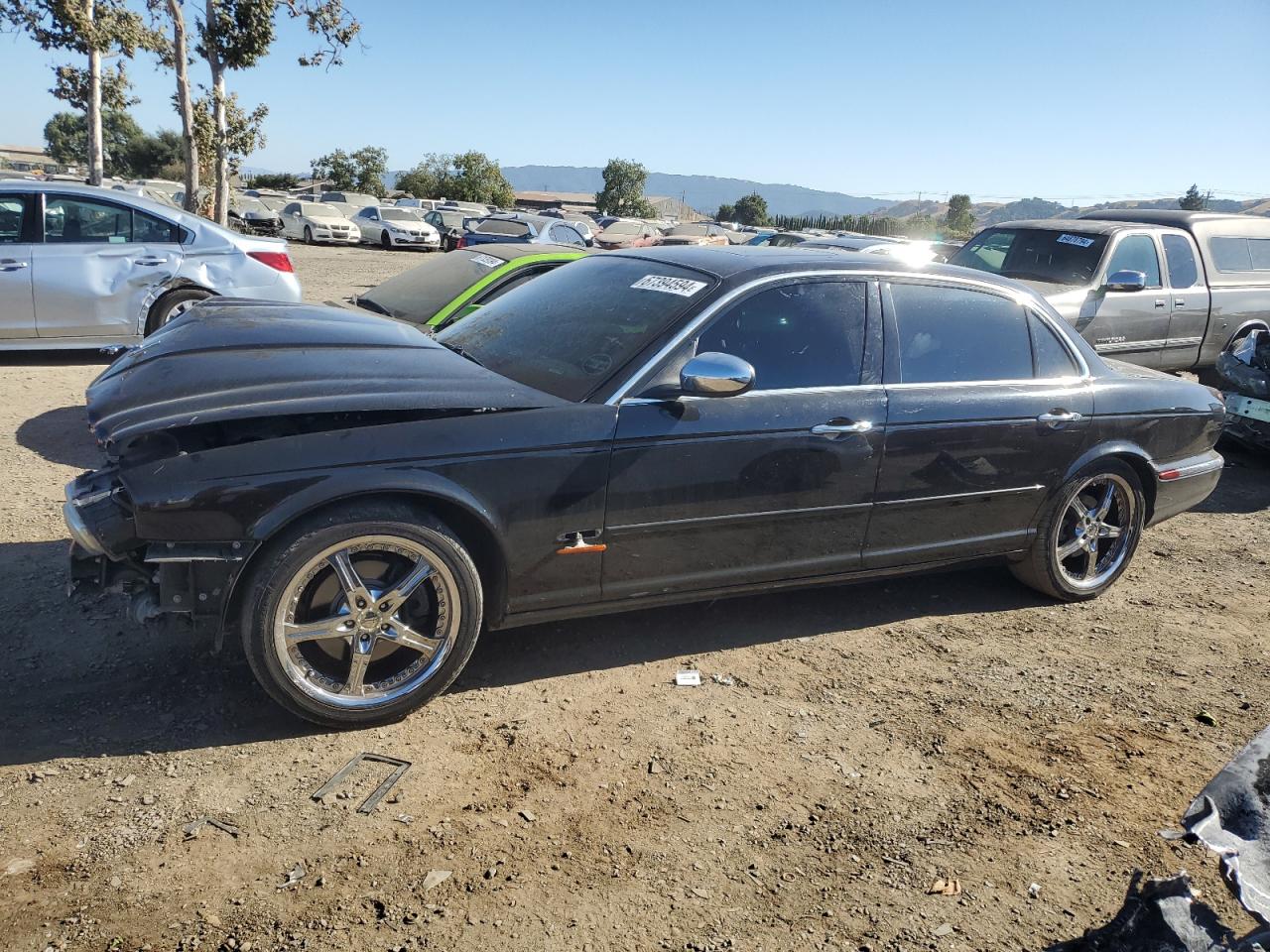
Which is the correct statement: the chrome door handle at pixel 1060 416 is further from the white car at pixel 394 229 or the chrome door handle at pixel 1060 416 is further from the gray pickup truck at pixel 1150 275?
the white car at pixel 394 229

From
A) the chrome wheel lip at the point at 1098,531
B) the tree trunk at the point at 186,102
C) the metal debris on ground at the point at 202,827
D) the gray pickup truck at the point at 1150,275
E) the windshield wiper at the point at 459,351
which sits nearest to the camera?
the metal debris on ground at the point at 202,827

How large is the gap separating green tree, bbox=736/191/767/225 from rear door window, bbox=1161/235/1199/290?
56811 mm

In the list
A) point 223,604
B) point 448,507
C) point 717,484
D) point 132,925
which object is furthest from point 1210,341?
point 132,925

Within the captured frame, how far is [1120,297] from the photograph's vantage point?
859cm

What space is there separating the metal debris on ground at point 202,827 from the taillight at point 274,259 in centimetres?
650

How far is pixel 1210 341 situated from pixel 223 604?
9.20m

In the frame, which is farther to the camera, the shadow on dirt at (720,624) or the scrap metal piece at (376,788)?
the shadow on dirt at (720,624)

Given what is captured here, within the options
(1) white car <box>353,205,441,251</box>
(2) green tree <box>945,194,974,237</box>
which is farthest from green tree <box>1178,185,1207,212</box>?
(1) white car <box>353,205,441,251</box>

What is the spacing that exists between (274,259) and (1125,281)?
A: 24.2ft

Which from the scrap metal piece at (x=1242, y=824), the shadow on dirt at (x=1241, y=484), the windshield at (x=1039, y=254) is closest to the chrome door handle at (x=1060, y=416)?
the scrap metal piece at (x=1242, y=824)

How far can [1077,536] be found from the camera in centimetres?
494

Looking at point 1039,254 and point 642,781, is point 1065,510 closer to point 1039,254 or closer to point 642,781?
point 642,781

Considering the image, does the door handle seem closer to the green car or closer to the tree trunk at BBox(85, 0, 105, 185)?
the green car

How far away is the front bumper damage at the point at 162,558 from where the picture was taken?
3.05 meters
